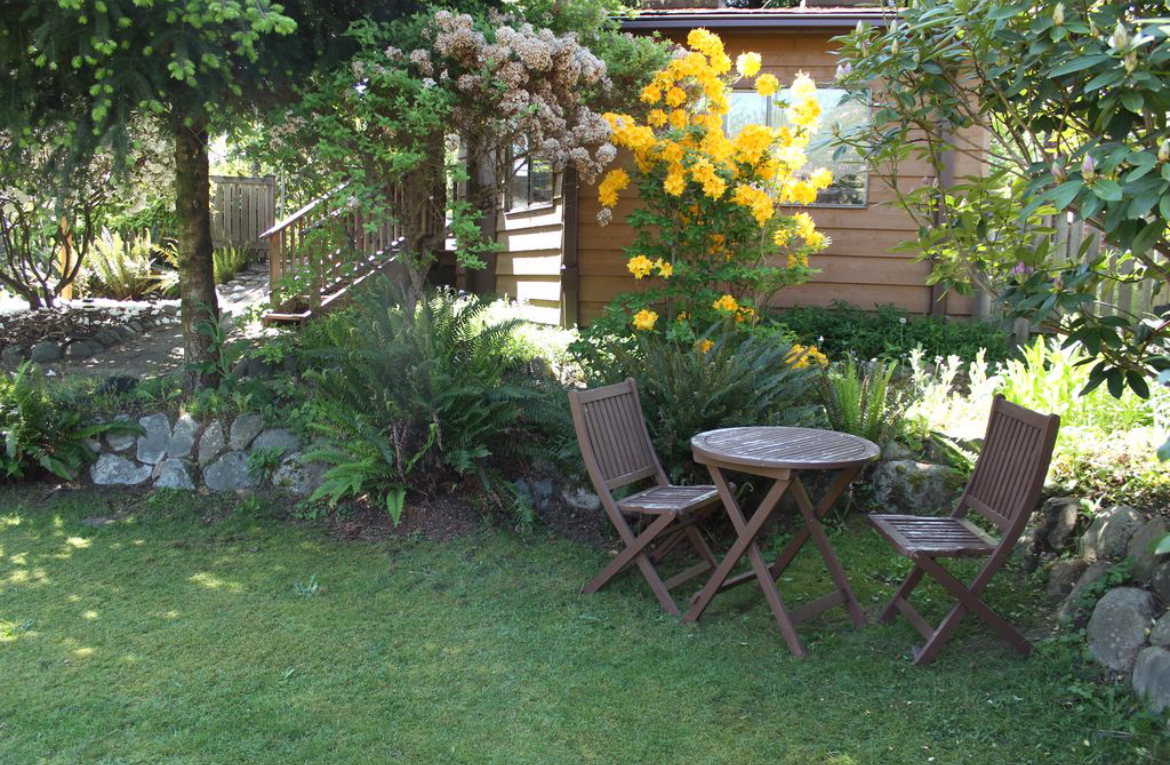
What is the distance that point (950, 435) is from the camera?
543cm

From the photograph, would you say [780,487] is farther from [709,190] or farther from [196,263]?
[196,263]

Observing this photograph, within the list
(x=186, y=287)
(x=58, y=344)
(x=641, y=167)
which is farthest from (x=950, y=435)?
(x=58, y=344)

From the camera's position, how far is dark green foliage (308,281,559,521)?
5523 mm

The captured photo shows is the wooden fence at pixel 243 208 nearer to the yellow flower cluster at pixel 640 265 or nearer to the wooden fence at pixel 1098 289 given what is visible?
the yellow flower cluster at pixel 640 265

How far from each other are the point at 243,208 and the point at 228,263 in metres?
3.04

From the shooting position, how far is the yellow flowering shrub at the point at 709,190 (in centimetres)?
621

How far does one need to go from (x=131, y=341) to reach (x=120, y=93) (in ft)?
16.3

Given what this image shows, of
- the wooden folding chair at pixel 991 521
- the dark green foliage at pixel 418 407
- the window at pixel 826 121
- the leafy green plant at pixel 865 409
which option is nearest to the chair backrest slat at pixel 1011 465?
the wooden folding chair at pixel 991 521

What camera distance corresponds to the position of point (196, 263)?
22.8 feet

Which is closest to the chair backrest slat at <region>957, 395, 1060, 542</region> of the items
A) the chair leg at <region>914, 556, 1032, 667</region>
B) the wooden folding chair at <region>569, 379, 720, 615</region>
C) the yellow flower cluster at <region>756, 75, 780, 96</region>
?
the chair leg at <region>914, 556, 1032, 667</region>

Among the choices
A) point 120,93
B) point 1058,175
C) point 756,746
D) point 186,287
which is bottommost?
point 756,746

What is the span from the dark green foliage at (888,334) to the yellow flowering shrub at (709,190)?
67.8 inches

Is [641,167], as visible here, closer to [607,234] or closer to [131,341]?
[607,234]

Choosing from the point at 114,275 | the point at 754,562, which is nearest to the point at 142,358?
the point at 114,275
